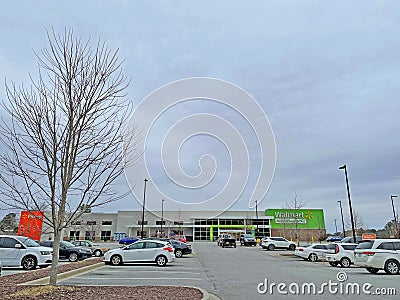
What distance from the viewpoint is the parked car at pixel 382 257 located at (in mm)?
16766

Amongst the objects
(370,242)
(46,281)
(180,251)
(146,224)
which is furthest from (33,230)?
(146,224)

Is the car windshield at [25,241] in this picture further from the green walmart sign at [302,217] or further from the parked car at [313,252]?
the green walmart sign at [302,217]

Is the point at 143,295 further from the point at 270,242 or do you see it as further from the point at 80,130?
the point at 270,242

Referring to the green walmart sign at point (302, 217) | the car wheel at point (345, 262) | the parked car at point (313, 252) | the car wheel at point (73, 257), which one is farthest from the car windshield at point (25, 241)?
the green walmart sign at point (302, 217)

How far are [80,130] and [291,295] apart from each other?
23.5 feet

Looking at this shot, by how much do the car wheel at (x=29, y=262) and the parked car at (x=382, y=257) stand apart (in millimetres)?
14790

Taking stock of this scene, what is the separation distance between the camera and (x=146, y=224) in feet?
296

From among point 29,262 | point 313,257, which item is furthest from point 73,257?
point 313,257

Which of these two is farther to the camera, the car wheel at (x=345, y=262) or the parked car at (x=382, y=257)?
the car wheel at (x=345, y=262)

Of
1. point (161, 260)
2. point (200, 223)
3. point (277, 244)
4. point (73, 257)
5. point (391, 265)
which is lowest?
point (391, 265)

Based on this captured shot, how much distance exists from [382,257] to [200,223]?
75368 mm

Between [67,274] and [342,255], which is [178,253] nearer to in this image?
[342,255]

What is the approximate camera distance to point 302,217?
84.1 meters

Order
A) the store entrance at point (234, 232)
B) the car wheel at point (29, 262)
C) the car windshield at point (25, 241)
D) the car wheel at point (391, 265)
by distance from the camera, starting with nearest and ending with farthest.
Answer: the car wheel at point (391, 265)
the car wheel at point (29, 262)
the car windshield at point (25, 241)
the store entrance at point (234, 232)
